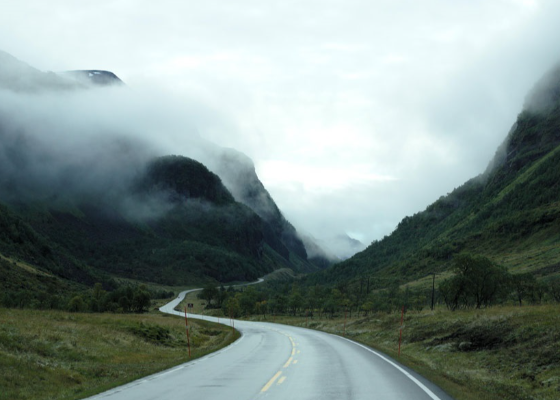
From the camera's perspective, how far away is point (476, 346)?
23.9 meters

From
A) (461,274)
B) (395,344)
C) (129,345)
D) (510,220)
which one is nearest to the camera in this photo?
(129,345)

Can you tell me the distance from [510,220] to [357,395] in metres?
171

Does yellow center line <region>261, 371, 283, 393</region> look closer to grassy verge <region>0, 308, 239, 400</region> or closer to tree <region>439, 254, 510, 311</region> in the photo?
grassy verge <region>0, 308, 239, 400</region>

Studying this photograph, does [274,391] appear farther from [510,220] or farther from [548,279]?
[510,220]

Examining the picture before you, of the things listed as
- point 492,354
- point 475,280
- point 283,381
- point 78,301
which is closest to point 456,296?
point 475,280

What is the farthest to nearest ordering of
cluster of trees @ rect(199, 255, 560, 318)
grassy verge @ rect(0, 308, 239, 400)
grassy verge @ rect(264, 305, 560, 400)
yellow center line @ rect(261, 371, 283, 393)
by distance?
1. cluster of trees @ rect(199, 255, 560, 318)
2. grassy verge @ rect(264, 305, 560, 400)
3. grassy verge @ rect(0, 308, 239, 400)
4. yellow center line @ rect(261, 371, 283, 393)

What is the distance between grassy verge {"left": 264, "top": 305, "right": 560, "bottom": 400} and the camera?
15.5m

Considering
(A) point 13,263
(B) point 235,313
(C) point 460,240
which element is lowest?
(B) point 235,313

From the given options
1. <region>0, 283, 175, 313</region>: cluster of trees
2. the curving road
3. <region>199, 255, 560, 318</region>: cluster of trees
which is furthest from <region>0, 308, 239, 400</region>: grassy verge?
<region>0, 283, 175, 313</region>: cluster of trees

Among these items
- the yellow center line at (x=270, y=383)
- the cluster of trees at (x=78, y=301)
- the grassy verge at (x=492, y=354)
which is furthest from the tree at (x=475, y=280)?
the cluster of trees at (x=78, y=301)

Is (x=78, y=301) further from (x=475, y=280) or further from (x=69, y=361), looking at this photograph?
(x=69, y=361)

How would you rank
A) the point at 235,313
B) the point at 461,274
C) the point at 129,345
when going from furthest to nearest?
1. the point at 235,313
2. the point at 461,274
3. the point at 129,345

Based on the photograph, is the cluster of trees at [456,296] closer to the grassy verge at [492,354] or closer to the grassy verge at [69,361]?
the grassy verge at [492,354]

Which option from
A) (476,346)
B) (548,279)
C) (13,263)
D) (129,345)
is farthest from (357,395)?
(13,263)
